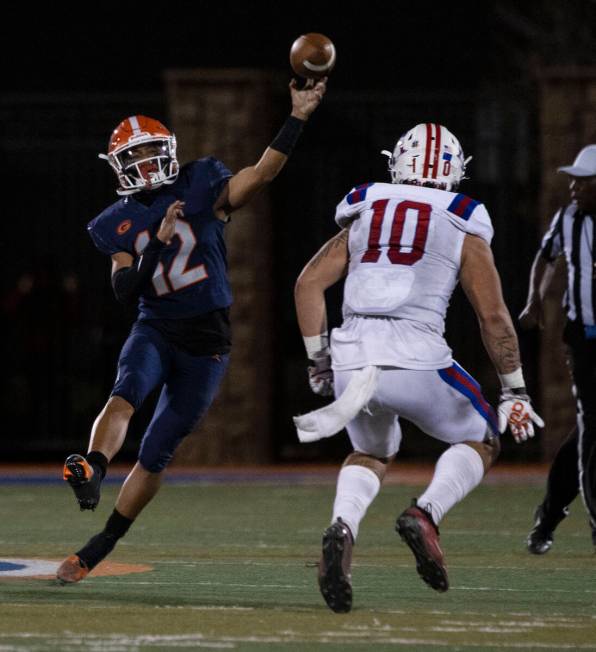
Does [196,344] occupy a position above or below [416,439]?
above

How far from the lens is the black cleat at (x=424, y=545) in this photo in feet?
20.7

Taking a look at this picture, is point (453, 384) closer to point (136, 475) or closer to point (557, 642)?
Answer: point (557, 642)

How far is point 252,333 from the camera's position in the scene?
1484cm

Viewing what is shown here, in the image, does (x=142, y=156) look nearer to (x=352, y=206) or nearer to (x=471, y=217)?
(x=352, y=206)

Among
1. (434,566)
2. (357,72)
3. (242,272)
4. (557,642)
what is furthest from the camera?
(357,72)

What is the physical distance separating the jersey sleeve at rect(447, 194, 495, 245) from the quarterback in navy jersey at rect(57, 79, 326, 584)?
0.98 meters

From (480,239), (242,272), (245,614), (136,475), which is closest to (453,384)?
(480,239)

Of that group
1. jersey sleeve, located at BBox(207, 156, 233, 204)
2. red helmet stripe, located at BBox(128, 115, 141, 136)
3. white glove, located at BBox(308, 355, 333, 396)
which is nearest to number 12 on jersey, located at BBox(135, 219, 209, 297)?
jersey sleeve, located at BBox(207, 156, 233, 204)

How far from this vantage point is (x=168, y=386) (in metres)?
7.61

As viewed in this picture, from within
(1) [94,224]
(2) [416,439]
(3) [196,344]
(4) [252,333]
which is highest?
(1) [94,224]

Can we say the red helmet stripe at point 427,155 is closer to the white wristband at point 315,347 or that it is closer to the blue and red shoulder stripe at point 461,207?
the blue and red shoulder stripe at point 461,207

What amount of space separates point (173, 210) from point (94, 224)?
577 millimetres

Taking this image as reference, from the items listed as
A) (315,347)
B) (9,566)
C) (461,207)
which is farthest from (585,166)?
(9,566)

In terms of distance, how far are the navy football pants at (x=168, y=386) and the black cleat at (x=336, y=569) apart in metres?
1.34
